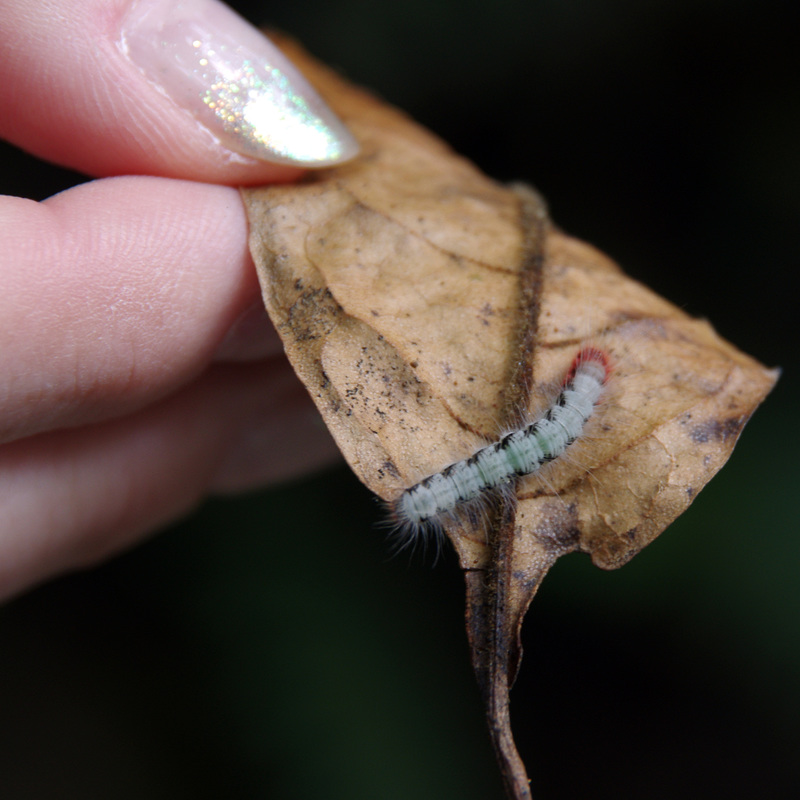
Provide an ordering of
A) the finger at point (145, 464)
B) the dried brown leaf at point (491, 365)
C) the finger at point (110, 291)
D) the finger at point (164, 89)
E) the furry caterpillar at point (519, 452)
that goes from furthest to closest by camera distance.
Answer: the finger at point (145, 464) < the finger at point (164, 89) < the furry caterpillar at point (519, 452) < the finger at point (110, 291) < the dried brown leaf at point (491, 365)

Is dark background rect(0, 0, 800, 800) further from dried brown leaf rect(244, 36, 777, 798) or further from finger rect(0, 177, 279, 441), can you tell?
finger rect(0, 177, 279, 441)

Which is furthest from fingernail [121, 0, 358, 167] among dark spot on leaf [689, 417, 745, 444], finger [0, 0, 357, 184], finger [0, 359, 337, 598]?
dark spot on leaf [689, 417, 745, 444]

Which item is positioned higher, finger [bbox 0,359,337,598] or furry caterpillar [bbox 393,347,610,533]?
furry caterpillar [bbox 393,347,610,533]

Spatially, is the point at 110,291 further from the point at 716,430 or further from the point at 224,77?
the point at 716,430

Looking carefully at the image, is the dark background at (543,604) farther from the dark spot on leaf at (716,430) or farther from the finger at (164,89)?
the finger at (164,89)

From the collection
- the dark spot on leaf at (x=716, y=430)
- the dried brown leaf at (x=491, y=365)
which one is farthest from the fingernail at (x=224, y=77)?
the dark spot on leaf at (x=716, y=430)

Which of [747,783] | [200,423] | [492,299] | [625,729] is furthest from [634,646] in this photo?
[200,423]
